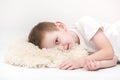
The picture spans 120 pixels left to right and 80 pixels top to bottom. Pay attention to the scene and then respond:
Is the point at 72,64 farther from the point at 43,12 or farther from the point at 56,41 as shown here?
the point at 43,12

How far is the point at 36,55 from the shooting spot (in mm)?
1376

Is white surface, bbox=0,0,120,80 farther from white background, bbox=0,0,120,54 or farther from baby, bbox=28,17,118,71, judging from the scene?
baby, bbox=28,17,118,71

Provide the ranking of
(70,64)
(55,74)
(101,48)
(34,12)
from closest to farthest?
(55,74) → (70,64) → (101,48) → (34,12)

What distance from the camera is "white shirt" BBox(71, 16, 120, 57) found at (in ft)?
4.77

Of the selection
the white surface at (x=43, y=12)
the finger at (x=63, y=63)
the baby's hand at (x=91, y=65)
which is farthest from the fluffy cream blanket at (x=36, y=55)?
the white surface at (x=43, y=12)

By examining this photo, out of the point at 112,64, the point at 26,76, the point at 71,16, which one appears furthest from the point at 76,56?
the point at 71,16

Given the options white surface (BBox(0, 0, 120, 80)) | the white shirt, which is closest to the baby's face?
the white shirt

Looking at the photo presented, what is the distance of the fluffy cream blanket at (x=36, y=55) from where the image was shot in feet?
4.29

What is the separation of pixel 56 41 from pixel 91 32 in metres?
0.17

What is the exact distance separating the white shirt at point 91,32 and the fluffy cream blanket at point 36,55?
3.3 inches

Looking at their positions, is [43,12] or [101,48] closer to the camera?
[101,48]

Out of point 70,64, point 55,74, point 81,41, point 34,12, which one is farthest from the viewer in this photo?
point 34,12

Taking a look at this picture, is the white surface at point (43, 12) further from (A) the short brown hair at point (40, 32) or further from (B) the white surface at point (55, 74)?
(B) the white surface at point (55, 74)

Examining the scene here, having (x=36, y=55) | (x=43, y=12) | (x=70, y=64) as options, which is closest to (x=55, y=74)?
(x=70, y=64)
